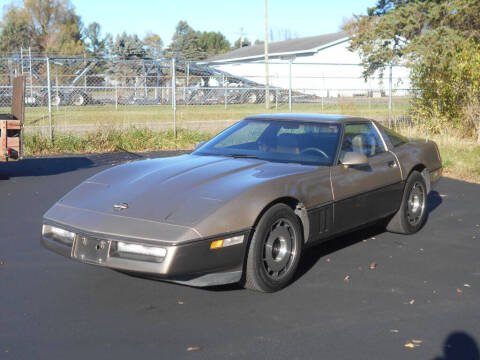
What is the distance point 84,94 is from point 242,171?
858 inches

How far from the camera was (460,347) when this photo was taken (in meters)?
3.78

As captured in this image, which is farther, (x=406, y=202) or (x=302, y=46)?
(x=302, y=46)

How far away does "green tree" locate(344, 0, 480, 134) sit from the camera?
14.8 meters

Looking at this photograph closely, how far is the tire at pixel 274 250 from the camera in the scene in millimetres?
4520

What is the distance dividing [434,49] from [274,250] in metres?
12.3

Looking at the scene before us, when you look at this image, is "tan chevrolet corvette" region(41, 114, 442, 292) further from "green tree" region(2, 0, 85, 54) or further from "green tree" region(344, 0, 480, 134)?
"green tree" region(2, 0, 85, 54)

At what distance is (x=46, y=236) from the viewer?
4.71m

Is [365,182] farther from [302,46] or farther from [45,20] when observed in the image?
[45,20]

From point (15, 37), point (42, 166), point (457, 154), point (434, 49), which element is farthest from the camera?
point (15, 37)

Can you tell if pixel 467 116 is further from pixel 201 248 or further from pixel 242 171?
pixel 201 248

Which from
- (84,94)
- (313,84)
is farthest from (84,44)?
(84,94)

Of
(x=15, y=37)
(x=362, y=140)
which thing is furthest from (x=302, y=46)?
(x=362, y=140)

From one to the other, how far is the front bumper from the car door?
1.33 metres

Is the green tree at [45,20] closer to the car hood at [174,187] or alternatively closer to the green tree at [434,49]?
the green tree at [434,49]
